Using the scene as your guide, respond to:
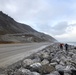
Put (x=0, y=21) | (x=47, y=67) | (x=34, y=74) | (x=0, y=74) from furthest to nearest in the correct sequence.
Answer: (x=0, y=21)
(x=47, y=67)
(x=0, y=74)
(x=34, y=74)

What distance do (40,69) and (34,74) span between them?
110cm

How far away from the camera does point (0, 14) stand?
169m

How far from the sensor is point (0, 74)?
360 inches

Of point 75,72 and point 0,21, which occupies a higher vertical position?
point 0,21

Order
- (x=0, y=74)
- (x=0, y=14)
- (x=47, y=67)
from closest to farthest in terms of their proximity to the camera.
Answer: (x=0, y=74)
(x=47, y=67)
(x=0, y=14)

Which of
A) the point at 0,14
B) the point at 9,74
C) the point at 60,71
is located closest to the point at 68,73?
the point at 60,71

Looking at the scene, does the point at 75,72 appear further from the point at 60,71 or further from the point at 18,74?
the point at 18,74

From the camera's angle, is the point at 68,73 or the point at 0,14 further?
the point at 0,14

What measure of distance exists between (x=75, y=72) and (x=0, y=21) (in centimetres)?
14281

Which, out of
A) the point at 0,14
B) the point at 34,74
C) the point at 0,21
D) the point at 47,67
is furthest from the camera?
the point at 0,14

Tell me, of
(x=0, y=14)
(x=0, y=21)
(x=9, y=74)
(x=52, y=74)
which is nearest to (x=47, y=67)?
(x=52, y=74)

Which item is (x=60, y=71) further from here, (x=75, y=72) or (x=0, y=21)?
(x=0, y=21)

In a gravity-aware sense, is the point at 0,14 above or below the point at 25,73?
above

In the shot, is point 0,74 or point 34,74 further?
point 0,74
